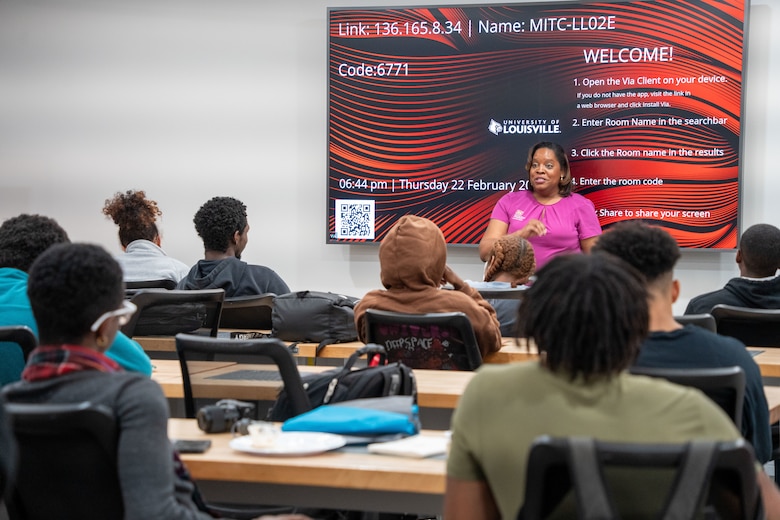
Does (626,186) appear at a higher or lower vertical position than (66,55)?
lower

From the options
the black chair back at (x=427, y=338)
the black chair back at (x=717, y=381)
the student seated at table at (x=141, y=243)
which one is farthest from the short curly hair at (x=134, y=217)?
the black chair back at (x=717, y=381)

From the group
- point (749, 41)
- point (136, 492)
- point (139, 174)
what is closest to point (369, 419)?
point (136, 492)

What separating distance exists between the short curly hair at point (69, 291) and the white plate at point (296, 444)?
16.7 inches

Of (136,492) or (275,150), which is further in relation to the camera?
(275,150)

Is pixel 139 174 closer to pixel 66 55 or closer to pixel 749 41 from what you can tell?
pixel 66 55

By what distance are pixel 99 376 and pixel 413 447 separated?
2.13 ft

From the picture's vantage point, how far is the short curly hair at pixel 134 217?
5430mm

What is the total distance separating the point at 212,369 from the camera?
102 inches

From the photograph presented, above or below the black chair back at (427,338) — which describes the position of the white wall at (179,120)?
above

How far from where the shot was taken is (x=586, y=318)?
4.99ft

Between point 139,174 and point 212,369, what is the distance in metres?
4.82

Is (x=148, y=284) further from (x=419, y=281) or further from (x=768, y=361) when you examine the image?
(x=768, y=361)

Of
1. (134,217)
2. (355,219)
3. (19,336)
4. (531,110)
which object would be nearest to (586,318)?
(19,336)

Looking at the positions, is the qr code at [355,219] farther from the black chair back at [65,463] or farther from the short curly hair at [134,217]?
the black chair back at [65,463]
